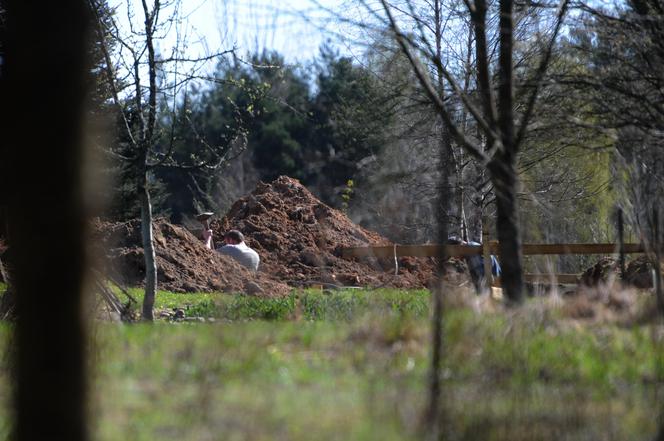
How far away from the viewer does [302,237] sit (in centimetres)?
2784

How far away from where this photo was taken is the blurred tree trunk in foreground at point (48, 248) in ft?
13.7

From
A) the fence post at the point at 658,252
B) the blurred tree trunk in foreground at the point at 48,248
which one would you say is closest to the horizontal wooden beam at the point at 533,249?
the fence post at the point at 658,252

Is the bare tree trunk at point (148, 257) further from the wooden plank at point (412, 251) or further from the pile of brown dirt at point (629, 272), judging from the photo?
the pile of brown dirt at point (629, 272)

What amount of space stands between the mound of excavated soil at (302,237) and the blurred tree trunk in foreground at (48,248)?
18.4m

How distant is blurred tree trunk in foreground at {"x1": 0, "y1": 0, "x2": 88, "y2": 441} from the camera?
4172mm

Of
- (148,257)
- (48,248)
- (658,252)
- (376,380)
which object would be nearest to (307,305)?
(148,257)

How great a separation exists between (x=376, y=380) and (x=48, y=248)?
218 cm

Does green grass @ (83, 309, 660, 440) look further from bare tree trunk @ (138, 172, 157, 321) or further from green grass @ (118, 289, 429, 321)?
bare tree trunk @ (138, 172, 157, 321)

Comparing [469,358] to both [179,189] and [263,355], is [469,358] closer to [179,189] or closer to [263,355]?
[263,355]

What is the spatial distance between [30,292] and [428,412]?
2022 mm

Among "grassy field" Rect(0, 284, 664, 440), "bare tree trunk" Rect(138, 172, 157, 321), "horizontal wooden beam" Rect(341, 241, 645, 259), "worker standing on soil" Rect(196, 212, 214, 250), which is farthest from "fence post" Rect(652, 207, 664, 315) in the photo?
"worker standing on soil" Rect(196, 212, 214, 250)

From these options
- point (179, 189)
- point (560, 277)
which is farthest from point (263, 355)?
point (179, 189)

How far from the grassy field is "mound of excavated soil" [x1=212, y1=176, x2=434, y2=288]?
15.8 m

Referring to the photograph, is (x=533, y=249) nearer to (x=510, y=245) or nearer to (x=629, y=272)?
(x=629, y=272)
